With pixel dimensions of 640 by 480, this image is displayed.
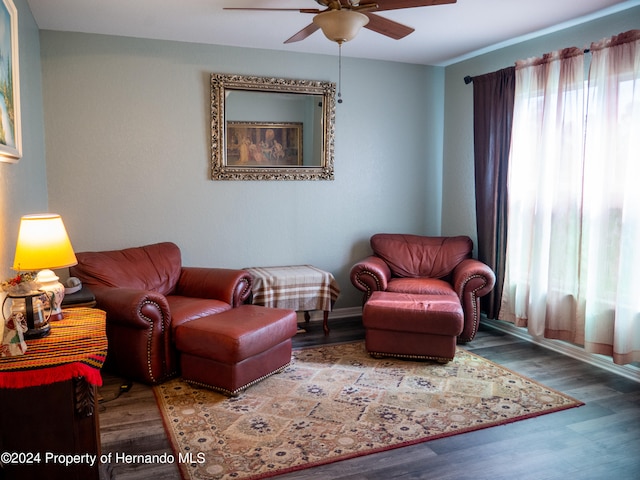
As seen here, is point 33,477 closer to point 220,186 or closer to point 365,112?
point 220,186

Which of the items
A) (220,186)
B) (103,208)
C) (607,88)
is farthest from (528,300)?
(103,208)

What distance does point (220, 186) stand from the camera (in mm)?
4605

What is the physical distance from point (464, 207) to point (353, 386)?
98.7 inches

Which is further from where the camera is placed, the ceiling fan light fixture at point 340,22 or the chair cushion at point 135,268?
the chair cushion at point 135,268

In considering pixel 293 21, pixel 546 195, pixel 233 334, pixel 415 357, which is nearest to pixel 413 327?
pixel 415 357

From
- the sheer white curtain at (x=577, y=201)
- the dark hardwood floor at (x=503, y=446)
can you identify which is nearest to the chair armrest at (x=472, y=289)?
the sheer white curtain at (x=577, y=201)

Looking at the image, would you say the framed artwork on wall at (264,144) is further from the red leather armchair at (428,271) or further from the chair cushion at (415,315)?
the chair cushion at (415,315)

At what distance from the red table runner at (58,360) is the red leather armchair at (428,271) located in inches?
101

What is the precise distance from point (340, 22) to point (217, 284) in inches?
86.2

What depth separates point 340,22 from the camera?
2.74 m

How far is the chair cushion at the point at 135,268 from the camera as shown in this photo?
145 inches

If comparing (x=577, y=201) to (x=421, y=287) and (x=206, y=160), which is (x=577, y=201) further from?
(x=206, y=160)

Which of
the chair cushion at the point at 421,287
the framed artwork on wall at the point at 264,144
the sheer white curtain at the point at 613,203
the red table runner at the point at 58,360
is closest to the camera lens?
the red table runner at the point at 58,360

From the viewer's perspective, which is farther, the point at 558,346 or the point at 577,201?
the point at 558,346
